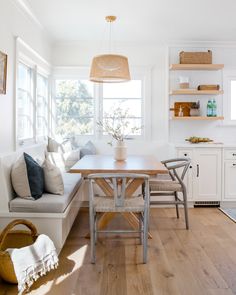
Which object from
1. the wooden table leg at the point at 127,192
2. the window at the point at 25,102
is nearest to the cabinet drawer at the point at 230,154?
the wooden table leg at the point at 127,192

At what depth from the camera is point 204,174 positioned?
504 cm

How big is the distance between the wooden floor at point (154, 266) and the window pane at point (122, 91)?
2.28 metres

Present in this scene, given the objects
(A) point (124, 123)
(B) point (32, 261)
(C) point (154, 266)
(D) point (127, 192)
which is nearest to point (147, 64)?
(A) point (124, 123)

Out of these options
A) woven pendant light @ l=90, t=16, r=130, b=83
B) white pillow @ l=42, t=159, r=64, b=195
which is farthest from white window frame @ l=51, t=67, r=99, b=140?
white pillow @ l=42, t=159, r=64, b=195

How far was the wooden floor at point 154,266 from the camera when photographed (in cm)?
253

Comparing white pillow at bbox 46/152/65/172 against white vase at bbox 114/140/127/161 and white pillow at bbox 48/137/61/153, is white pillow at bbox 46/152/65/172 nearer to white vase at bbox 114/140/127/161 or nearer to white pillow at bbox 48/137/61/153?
white pillow at bbox 48/137/61/153

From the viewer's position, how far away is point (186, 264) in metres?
2.98

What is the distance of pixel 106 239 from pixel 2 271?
131cm

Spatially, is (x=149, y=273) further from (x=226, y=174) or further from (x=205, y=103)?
(x=205, y=103)

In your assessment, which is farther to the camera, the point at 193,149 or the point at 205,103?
the point at 205,103

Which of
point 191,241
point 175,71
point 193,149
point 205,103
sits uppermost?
point 175,71

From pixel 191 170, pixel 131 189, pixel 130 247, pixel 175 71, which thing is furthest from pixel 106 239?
pixel 175 71

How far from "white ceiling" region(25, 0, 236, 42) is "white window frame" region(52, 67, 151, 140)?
47 centimetres

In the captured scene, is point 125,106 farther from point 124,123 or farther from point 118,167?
point 118,167
